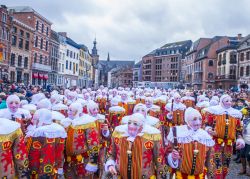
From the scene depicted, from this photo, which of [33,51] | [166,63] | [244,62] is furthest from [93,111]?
[166,63]

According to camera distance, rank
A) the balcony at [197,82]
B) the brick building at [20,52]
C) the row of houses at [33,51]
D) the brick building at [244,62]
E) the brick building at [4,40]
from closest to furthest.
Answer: the brick building at [4,40] < the row of houses at [33,51] < the brick building at [20,52] < the brick building at [244,62] < the balcony at [197,82]

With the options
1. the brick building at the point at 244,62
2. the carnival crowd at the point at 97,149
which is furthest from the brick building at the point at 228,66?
the carnival crowd at the point at 97,149

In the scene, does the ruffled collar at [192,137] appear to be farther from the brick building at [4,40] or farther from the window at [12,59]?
the window at [12,59]

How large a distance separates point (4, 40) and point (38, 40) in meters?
12.6

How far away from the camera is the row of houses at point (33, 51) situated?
41438 mm

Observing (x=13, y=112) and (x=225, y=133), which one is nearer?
(x=13, y=112)

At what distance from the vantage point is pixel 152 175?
5348 millimetres

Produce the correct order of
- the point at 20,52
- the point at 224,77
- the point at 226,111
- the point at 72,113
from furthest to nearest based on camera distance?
the point at 224,77
the point at 20,52
the point at 226,111
the point at 72,113

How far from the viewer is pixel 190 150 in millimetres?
5645

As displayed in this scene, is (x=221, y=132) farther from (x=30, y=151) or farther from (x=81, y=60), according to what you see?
(x=81, y=60)

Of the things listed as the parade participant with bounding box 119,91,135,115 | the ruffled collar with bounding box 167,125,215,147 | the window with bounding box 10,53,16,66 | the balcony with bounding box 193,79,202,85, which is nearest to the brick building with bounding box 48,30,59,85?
the window with bounding box 10,53,16,66

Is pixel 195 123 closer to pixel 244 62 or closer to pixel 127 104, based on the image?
pixel 127 104

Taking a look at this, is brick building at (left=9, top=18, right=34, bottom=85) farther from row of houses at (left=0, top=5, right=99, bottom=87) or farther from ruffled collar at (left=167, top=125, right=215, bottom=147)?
ruffled collar at (left=167, top=125, right=215, bottom=147)

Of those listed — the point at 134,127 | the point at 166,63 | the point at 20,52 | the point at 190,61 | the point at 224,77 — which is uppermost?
the point at 166,63
